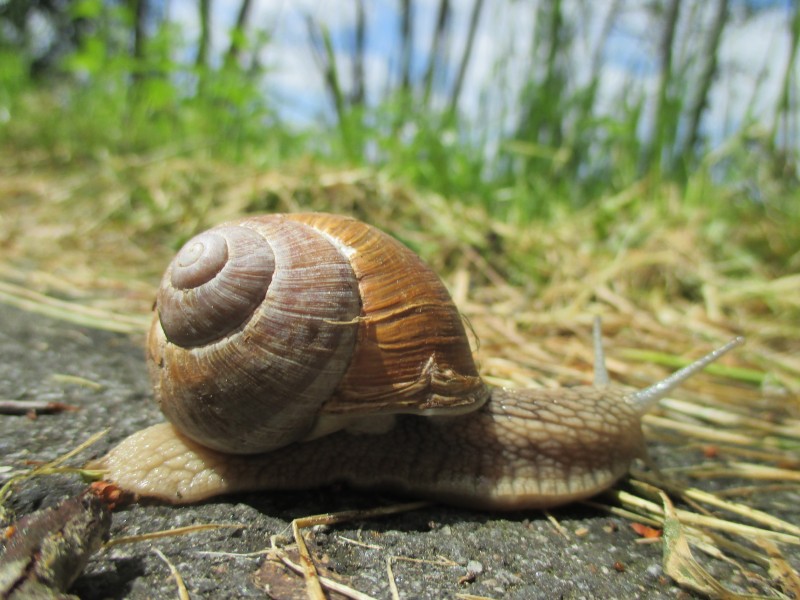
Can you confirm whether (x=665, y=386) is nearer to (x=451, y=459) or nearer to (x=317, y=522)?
(x=451, y=459)

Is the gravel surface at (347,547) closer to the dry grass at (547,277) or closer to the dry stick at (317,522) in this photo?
the dry stick at (317,522)

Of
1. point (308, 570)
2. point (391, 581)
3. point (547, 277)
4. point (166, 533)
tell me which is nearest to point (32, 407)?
point (166, 533)

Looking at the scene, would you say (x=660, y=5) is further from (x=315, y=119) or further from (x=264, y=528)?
(x=264, y=528)

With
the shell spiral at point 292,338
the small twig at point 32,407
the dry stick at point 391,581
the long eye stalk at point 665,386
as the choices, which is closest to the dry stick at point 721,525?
the long eye stalk at point 665,386

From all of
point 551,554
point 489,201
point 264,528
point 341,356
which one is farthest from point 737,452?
point 489,201

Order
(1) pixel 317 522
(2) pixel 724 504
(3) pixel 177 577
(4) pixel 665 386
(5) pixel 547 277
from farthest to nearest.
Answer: (5) pixel 547 277 → (4) pixel 665 386 → (2) pixel 724 504 → (1) pixel 317 522 → (3) pixel 177 577

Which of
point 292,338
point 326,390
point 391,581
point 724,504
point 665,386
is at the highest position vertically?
point 292,338

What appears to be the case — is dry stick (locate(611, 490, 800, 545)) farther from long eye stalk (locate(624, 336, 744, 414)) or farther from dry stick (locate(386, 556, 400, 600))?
dry stick (locate(386, 556, 400, 600))
